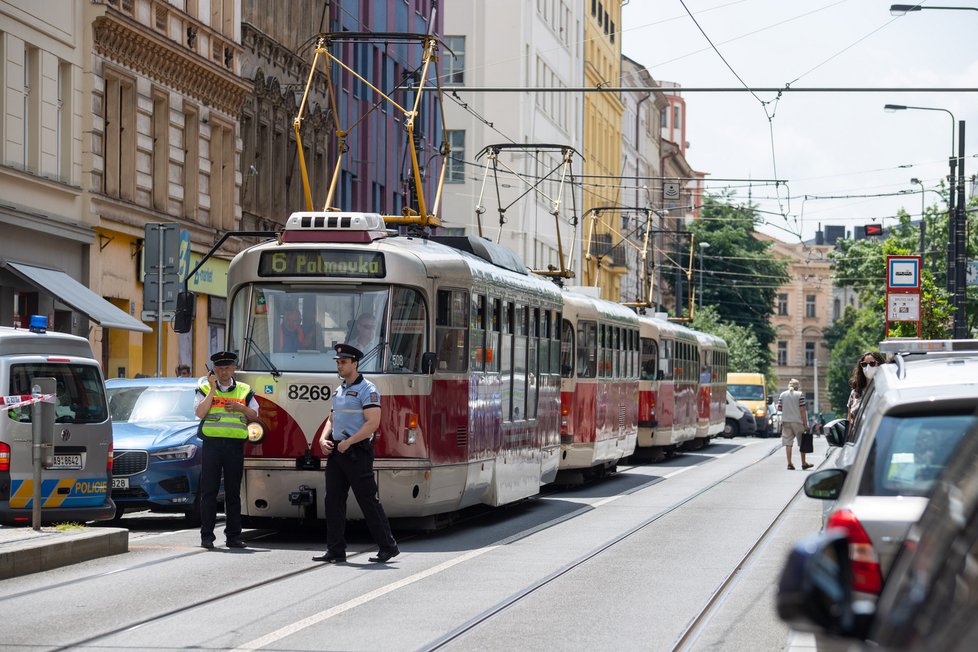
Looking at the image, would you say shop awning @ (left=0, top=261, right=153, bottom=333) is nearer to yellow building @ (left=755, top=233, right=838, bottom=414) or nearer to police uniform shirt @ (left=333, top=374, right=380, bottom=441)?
police uniform shirt @ (left=333, top=374, right=380, bottom=441)

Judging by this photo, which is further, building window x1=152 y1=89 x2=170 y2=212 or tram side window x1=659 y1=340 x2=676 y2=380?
tram side window x1=659 y1=340 x2=676 y2=380

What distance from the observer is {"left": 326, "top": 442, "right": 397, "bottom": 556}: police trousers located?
1427 cm

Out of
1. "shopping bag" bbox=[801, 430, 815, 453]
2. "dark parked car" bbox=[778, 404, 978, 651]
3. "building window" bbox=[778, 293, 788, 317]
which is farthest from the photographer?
"building window" bbox=[778, 293, 788, 317]

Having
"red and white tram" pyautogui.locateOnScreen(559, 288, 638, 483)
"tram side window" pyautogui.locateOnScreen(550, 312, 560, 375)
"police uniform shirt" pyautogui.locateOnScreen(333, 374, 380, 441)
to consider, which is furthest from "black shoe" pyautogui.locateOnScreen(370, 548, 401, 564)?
"red and white tram" pyautogui.locateOnScreen(559, 288, 638, 483)

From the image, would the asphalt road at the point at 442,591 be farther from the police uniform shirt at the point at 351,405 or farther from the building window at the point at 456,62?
the building window at the point at 456,62

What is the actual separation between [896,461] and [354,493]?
793cm

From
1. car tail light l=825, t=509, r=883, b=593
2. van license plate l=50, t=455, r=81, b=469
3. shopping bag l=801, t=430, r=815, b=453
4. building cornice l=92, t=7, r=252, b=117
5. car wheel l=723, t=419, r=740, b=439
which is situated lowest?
car wheel l=723, t=419, r=740, b=439

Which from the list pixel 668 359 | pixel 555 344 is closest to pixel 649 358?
pixel 668 359

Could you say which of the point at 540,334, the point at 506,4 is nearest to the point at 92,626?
the point at 540,334

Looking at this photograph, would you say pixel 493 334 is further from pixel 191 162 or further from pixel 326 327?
pixel 191 162

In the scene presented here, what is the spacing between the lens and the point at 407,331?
52.6 feet

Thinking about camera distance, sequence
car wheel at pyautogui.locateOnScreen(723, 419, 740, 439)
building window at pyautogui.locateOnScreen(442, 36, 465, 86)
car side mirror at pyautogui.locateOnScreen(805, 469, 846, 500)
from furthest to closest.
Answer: building window at pyautogui.locateOnScreen(442, 36, 465, 86) → car wheel at pyautogui.locateOnScreen(723, 419, 740, 439) → car side mirror at pyautogui.locateOnScreen(805, 469, 846, 500)

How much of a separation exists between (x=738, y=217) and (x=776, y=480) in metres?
75.0

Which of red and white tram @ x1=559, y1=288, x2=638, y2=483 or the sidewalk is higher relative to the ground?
red and white tram @ x1=559, y1=288, x2=638, y2=483
